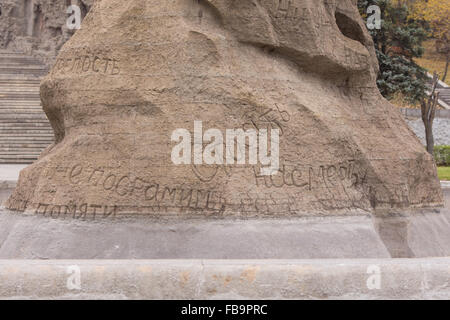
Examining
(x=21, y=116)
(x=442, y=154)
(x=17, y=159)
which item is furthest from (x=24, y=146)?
(x=442, y=154)

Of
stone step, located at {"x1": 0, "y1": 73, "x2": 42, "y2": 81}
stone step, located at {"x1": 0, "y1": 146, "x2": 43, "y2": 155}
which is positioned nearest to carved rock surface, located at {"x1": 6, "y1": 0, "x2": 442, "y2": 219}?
stone step, located at {"x1": 0, "y1": 146, "x2": 43, "y2": 155}

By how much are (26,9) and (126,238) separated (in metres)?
37.2

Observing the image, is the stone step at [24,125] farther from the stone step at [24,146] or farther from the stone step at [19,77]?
the stone step at [19,77]

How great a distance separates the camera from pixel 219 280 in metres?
3.81

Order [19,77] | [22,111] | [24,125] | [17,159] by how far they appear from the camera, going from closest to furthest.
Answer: [17,159], [24,125], [22,111], [19,77]

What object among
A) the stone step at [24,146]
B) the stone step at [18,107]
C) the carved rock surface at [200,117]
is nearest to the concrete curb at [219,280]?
the carved rock surface at [200,117]

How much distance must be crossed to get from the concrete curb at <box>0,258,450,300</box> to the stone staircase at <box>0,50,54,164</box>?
15118 millimetres

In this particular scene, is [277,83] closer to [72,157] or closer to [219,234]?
[219,234]

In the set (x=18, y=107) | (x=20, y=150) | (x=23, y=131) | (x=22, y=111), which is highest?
(x=18, y=107)

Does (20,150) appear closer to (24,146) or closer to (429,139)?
(24,146)

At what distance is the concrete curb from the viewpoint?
376 centimetres

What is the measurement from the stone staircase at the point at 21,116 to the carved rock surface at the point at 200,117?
13.8 metres

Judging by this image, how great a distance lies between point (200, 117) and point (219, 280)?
5.16 feet

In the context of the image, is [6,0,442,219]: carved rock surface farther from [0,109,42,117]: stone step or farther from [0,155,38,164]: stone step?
[0,109,42,117]: stone step
